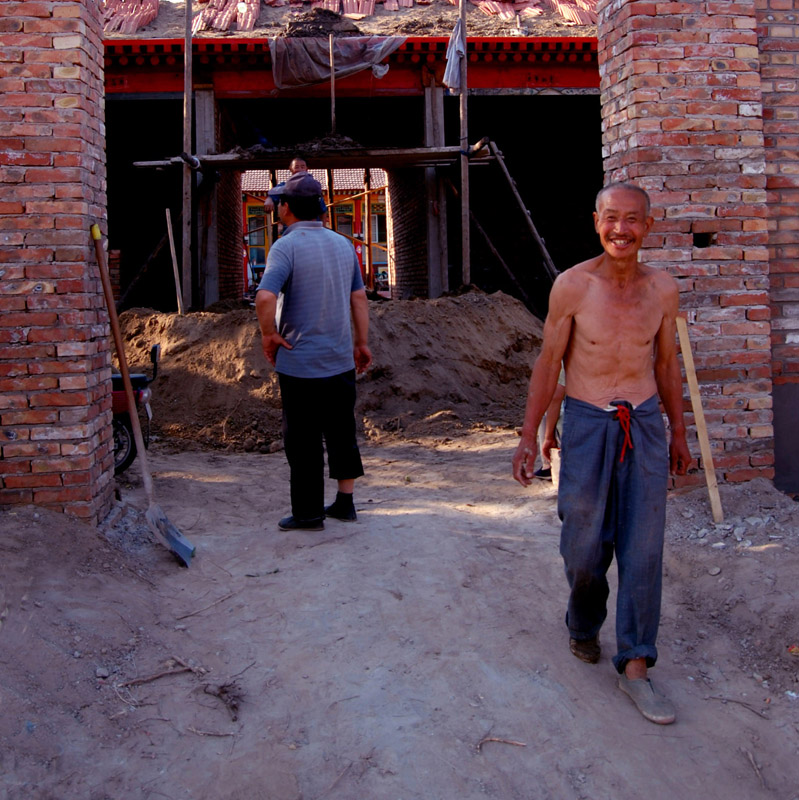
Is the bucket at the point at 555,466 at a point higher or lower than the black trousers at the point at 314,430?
lower

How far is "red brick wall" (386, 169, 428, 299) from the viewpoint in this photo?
12883mm

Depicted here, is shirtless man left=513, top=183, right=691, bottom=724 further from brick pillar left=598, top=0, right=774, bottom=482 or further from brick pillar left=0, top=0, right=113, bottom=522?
brick pillar left=0, top=0, right=113, bottom=522

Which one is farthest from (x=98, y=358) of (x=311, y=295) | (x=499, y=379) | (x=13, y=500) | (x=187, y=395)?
(x=499, y=379)

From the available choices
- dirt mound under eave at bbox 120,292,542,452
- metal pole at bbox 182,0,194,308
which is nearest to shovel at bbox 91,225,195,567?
dirt mound under eave at bbox 120,292,542,452

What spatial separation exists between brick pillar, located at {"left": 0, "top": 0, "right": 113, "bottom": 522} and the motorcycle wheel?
1.87 m

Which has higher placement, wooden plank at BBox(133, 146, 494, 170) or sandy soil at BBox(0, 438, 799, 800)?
wooden plank at BBox(133, 146, 494, 170)

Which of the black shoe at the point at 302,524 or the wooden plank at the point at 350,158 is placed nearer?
the black shoe at the point at 302,524

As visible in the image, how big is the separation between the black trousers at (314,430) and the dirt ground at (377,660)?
0.78 feet

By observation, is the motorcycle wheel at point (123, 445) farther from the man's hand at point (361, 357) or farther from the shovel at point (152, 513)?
the man's hand at point (361, 357)

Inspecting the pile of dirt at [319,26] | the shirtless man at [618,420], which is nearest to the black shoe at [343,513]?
the shirtless man at [618,420]

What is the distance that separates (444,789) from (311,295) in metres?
2.65

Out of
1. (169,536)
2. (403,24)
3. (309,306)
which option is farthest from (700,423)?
(403,24)

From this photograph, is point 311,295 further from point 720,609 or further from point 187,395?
point 187,395

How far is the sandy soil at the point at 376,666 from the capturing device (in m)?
2.60
